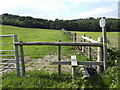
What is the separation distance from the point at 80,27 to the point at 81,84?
255ft

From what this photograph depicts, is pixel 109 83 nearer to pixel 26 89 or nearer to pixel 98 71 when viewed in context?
pixel 98 71

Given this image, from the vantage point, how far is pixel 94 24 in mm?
78062

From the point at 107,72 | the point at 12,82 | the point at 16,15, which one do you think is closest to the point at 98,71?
the point at 107,72

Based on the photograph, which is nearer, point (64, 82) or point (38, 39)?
point (64, 82)

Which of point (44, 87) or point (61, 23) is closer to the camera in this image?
point (44, 87)

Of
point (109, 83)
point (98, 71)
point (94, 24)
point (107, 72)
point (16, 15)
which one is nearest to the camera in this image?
point (109, 83)

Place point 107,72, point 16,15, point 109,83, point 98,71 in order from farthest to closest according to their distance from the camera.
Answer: point 16,15, point 98,71, point 107,72, point 109,83

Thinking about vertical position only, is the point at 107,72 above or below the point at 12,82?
above

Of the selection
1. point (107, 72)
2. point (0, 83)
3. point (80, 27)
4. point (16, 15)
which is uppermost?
point (16, 15)

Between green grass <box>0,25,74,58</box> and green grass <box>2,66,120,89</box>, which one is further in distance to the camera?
green grass <box>0,25,74,58</box>

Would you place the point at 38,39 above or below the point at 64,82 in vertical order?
above

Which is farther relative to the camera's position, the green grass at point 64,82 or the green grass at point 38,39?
the green grass at point 38,39

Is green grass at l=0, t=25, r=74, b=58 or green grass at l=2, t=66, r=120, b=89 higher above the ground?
green grass at l=0, t=25, r=74, b=58

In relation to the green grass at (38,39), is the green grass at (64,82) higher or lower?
lower
